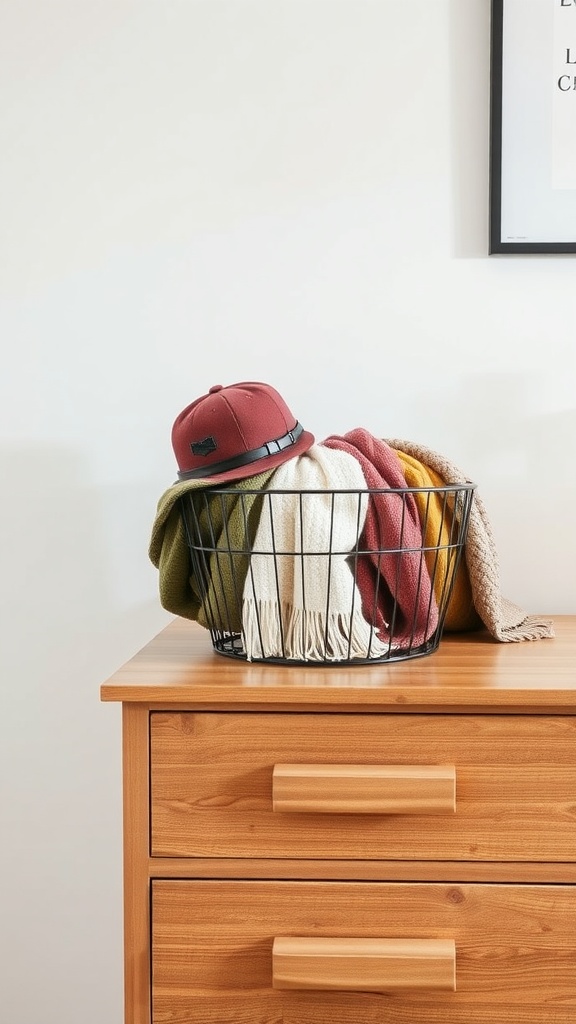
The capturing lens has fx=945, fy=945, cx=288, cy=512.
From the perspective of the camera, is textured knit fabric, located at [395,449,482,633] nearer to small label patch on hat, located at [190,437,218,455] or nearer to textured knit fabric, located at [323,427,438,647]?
textured knit fabric, located at [323,427,438,647]

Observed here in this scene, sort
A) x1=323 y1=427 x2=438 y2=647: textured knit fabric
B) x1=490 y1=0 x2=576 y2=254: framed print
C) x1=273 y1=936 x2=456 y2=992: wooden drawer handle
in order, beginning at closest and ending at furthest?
x1=273 y1=936 x2=456 y2=992: wooden drawer handle, x1=323 y1=427 x2=438 y2=647: textured knit fabric, x1=490 y1=0 x2=576 y2=254: framed print

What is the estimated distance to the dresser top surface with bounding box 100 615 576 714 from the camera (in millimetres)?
876

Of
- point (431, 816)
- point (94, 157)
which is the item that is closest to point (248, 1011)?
point (431, 816)

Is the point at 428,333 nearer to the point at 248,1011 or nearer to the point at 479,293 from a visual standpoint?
the point at 479,293

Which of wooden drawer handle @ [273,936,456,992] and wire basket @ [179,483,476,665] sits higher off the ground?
wire basket @ [179,483,476,665]

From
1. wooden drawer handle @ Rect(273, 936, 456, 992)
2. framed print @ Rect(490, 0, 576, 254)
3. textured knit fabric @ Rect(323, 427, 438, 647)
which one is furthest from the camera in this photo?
framed print @ Rect(490, 0, 576, 254)

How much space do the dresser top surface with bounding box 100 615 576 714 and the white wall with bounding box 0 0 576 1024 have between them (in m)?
0.43

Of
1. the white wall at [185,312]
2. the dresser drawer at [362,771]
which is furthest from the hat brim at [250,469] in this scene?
the white wall at [185,312]

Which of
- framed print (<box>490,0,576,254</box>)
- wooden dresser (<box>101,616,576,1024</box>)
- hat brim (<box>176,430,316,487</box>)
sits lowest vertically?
wooden dresser (<box>101,616,576,1024</box>)

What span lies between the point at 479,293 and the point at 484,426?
0.19 m

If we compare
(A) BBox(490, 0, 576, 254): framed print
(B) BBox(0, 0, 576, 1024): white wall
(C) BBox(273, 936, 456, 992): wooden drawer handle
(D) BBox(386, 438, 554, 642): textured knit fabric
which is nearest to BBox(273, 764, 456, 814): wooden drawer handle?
(C) BBox(273, 936, 456, 992): wooden drawer handle

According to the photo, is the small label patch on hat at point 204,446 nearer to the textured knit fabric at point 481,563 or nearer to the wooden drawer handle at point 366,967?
the textured knit fabric at point 481,563

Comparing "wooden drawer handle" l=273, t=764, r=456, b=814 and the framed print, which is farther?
the framed print

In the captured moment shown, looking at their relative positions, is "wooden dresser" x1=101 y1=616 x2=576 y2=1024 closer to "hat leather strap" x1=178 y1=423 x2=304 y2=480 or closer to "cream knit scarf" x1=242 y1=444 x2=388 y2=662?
"cream knit scarf" x1=242 y1=444 x2=388 y2=662
